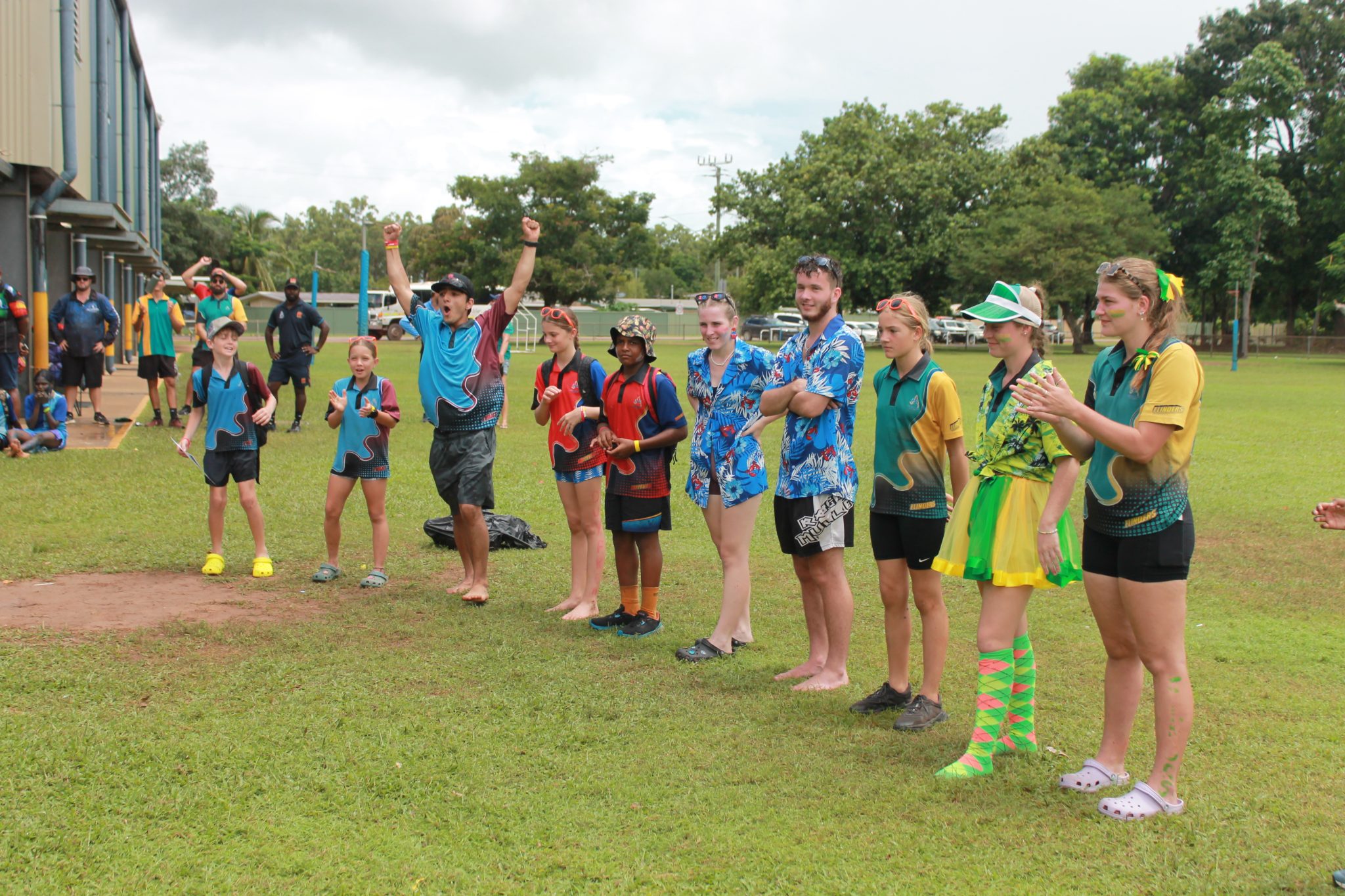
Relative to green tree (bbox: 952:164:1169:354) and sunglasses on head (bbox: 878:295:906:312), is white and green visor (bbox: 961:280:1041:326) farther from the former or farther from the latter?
green tree (bbox: 952:164:1169:354)

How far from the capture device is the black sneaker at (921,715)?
483 cm

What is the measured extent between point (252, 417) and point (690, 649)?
3.69m

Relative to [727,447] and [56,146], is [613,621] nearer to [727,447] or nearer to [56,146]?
[727,447]

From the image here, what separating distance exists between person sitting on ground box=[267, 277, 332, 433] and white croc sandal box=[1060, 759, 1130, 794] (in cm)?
1246

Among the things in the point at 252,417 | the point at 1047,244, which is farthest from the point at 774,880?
the point at 1047,244

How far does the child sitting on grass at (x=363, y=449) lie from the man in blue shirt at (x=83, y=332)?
8.38m

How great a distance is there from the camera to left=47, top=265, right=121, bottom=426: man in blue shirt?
14.0m

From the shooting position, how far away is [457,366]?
6.90 metres

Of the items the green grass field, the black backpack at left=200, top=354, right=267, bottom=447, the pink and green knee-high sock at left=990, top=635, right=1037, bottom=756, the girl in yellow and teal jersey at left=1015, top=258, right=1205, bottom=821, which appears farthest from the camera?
the black backpack at left=200, top=354, right=267, bottom=447

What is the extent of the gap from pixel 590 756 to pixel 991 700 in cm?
166

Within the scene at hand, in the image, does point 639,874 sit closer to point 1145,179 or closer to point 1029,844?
point 1029,844

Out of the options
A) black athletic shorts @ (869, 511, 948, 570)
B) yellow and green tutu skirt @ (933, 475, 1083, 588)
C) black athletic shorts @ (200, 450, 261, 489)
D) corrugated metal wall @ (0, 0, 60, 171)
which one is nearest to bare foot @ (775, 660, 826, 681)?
black athletic shorts @ (869, 511, 948, 570)

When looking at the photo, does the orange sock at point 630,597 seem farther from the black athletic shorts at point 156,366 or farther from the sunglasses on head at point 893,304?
the black athletic shorts at point 156,366

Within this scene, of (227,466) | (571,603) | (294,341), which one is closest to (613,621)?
(571,603)
